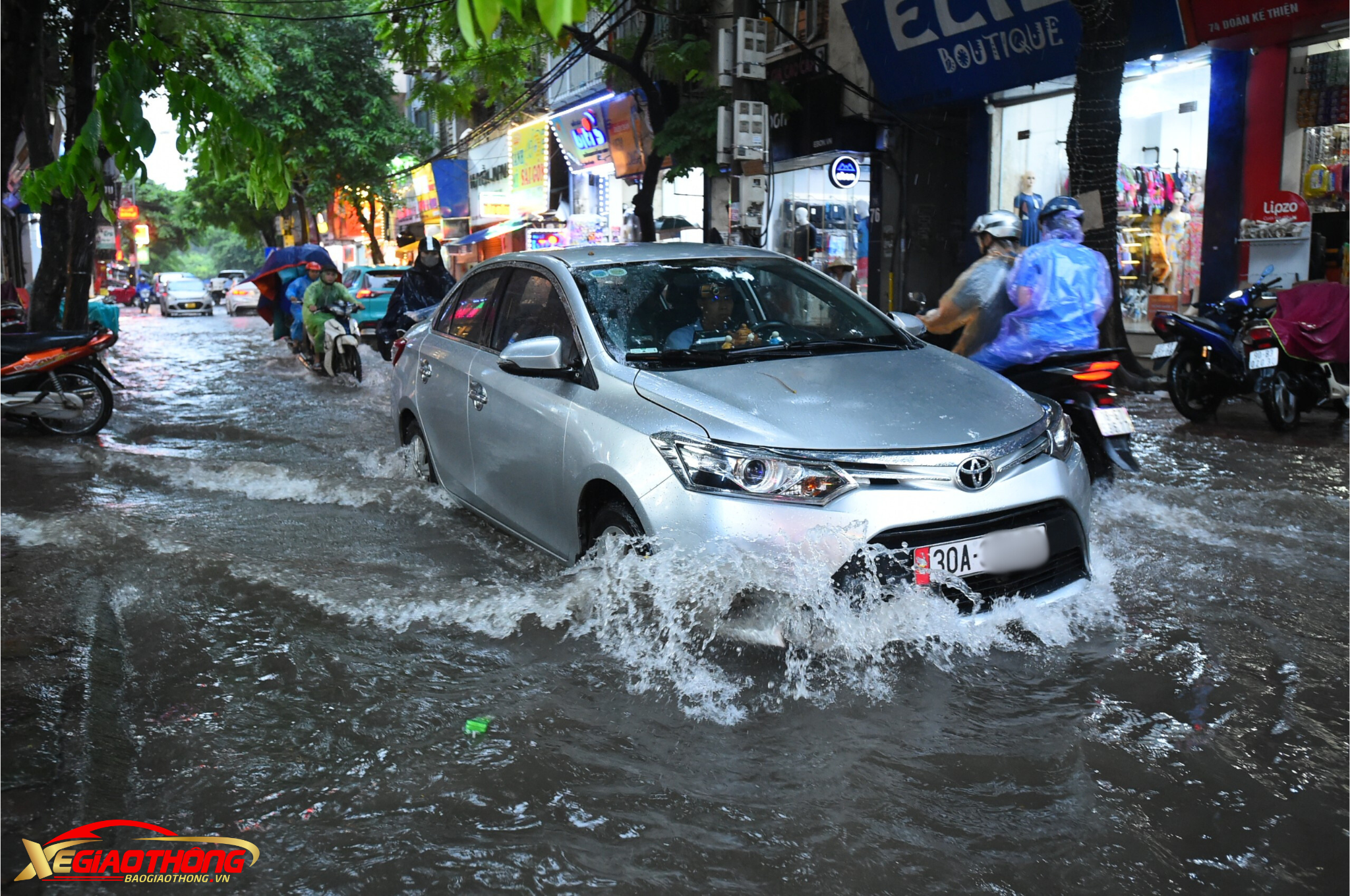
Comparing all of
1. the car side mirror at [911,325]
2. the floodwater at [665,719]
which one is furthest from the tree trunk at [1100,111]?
the car side mirror at [911,325]

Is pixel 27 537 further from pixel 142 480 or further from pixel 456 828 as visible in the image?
pixel 456 828

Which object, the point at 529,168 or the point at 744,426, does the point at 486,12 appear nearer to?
the point at 744,426

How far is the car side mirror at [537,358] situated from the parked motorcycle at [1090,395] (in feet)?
8.23

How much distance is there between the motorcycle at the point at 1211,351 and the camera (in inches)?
352

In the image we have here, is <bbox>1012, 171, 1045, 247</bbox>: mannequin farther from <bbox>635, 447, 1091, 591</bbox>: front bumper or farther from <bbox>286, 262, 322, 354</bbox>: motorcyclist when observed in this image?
<bbox>635, 447, 1091, 591</bbox>: front bumper

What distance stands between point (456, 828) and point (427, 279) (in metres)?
10.8

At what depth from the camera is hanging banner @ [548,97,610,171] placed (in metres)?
24.6

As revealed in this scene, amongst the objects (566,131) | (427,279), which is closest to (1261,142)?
(427,279)

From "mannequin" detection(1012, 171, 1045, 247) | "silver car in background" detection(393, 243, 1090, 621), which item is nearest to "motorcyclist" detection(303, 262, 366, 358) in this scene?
"mannequin" detection(1012, 171, 1045, 247)

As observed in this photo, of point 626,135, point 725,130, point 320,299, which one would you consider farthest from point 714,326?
point 626,135

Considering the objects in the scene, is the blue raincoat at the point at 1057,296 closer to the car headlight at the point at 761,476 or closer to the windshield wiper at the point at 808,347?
the windshield wiper at the point at 808,347

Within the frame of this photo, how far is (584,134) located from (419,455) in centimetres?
2101

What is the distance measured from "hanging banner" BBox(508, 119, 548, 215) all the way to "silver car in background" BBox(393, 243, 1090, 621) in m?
26.3

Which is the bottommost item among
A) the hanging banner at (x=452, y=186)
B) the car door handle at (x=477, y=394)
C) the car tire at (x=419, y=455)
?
the car tire at (x=419, y=455)
